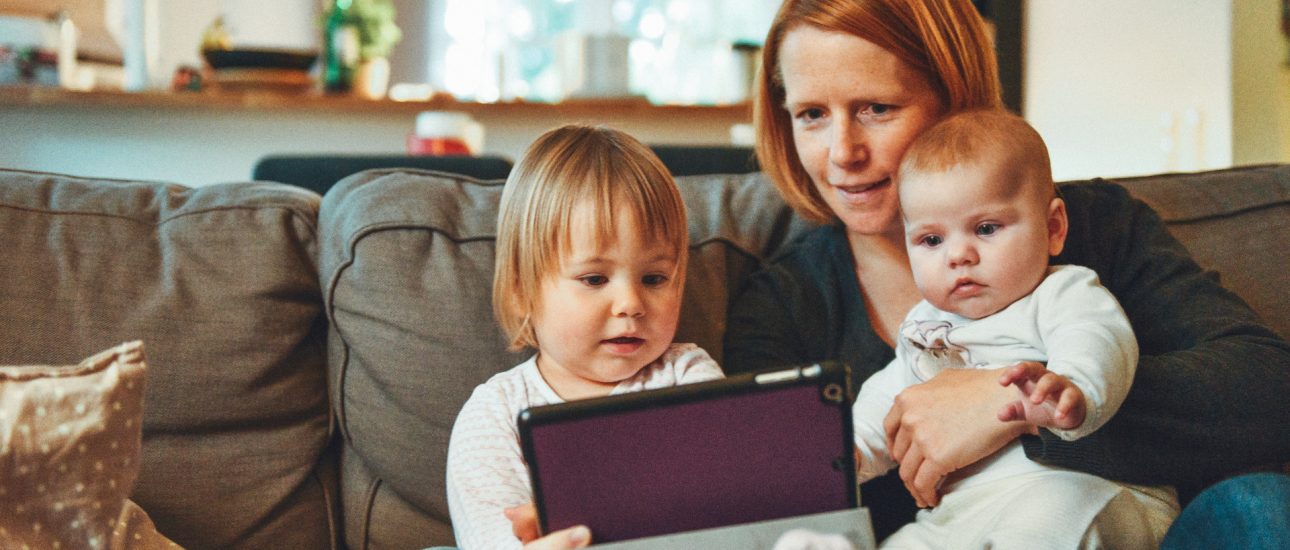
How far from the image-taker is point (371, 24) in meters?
3.85

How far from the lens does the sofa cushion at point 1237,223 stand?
4.75 feet

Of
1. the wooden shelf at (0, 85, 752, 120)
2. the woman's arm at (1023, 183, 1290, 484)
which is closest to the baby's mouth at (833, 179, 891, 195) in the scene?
the woman's arm at (1023, 183, 1290, 484)

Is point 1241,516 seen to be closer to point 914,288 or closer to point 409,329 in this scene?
point 914,288

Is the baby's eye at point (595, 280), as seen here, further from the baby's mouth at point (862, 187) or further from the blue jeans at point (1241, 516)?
the blue jeans at point (1241, 516)

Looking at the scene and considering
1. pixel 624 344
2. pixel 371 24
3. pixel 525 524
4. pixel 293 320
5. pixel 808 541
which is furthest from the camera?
pixel 371 24

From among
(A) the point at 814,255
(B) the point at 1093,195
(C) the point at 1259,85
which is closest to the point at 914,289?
(A) the point at 814,255

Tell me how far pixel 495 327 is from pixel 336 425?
0.94 ft

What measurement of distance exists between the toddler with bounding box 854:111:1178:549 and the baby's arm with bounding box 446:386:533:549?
1.35ft

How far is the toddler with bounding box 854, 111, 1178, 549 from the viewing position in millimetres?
1062

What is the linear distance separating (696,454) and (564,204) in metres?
0.40

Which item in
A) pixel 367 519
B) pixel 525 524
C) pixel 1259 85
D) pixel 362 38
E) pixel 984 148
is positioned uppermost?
pixel 362 38

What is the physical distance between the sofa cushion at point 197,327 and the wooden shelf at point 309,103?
224 cm

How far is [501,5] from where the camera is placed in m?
4.27

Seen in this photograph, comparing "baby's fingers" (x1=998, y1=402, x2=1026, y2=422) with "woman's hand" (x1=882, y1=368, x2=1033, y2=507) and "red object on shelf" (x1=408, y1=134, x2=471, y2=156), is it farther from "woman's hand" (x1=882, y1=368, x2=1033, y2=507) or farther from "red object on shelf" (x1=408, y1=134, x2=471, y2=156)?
"red object on shelf" (x1=408, y1=134, x2=471, y2=156)
